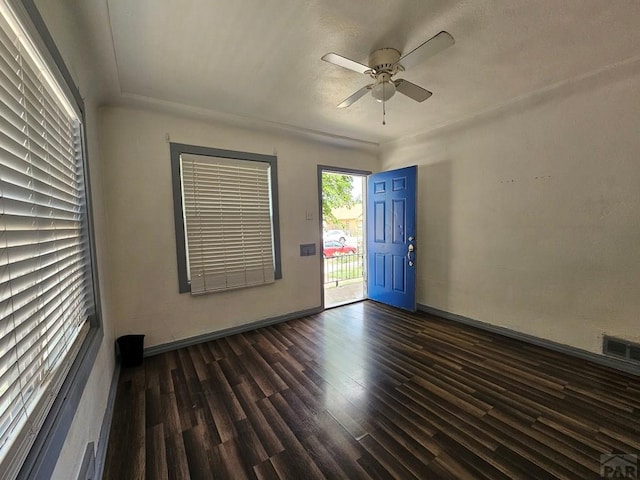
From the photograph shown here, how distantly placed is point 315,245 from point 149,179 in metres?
2.11

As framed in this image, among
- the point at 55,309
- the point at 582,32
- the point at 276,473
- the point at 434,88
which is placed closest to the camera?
the point at 55,309

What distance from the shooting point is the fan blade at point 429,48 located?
1469mm

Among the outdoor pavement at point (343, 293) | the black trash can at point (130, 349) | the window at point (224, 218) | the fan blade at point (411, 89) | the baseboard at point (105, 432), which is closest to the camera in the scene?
the baseboard at point (105, 432)

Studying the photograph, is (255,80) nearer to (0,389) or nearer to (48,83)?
(48,83)

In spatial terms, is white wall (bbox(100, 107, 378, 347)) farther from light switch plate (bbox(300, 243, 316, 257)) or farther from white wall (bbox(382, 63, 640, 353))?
white wall (bbox(382, 63, 640, 353))

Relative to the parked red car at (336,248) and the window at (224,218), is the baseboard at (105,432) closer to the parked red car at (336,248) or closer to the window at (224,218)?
the window at (224,218)

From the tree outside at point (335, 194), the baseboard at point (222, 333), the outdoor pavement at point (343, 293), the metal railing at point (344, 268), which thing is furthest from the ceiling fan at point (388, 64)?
the tree outside at point (335, 194)

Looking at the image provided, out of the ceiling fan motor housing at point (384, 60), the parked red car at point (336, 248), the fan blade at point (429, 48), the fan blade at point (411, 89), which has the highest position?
the ceiling fan motor housing at point (384, 60)

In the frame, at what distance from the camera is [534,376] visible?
221 cm

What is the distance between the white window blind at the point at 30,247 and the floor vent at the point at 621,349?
3.70 meters

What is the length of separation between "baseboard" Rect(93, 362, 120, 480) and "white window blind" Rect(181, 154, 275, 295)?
3.51 ft

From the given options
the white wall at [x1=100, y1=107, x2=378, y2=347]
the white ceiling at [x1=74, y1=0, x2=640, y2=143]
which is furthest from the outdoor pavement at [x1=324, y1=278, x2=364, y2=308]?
the white ceiling at [x1=74, y1=0, x2=640, y2=143]

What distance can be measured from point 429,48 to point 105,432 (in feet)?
9.94

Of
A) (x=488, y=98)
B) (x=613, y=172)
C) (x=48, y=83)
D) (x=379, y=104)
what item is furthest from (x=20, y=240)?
(x=613, y=172)
